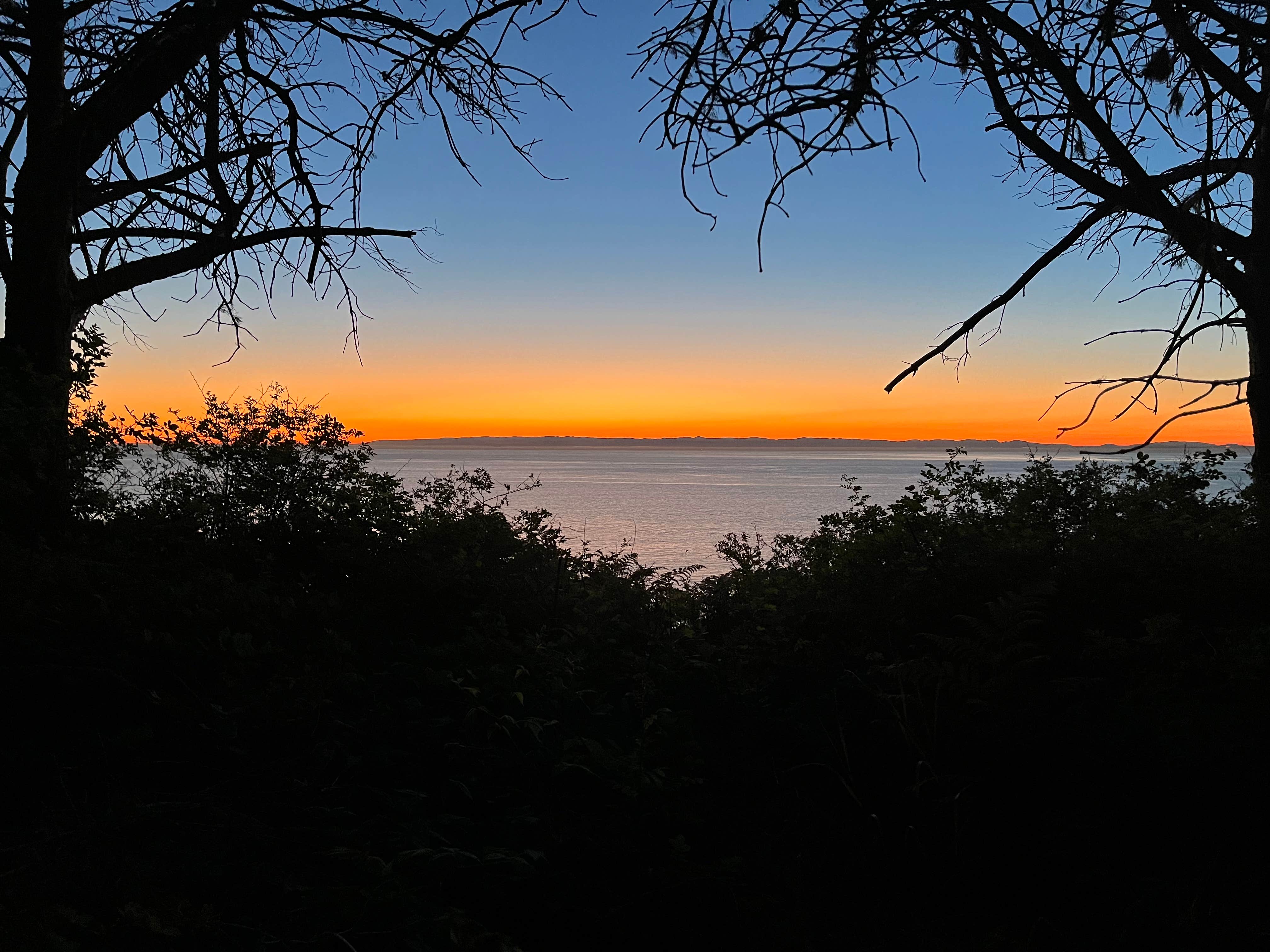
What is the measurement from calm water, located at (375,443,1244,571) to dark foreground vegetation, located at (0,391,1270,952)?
2749 millimetres

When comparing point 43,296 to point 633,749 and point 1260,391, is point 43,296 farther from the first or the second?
point 1260,391

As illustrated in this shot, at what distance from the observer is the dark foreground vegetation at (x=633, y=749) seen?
3078 mm

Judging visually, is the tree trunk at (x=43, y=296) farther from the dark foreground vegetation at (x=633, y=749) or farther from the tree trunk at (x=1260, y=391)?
the tree trunk at (x=1260, y=391)

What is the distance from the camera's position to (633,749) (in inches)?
170

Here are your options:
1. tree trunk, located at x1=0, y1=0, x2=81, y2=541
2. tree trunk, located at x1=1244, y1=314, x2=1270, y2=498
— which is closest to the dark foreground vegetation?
tree trunk, located at x1=0, y1=0, x2=81, y2=541

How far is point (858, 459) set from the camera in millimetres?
191000

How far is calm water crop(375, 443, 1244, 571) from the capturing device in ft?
76.3

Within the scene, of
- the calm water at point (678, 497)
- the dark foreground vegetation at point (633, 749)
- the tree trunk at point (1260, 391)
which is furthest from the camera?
the calm water at point (678, 497)

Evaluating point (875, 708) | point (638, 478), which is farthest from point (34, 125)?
point (638, 478)

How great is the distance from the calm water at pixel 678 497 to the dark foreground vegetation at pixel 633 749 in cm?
275

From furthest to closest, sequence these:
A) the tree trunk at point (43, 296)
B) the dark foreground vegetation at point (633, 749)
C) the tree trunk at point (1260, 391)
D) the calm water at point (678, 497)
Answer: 1. the calm water at point (678, 497)
2. the tree trunk at point (1260, 391)
3. the tree trunk at point (43, 296)
4. the dark foreground vegetation at point (633, 749)

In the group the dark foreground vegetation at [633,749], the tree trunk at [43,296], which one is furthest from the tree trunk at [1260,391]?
the tree trunk at [43,296]

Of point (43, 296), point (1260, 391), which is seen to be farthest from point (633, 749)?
point (1260, 391)

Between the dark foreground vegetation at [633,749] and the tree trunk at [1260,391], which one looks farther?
the tree trunk at [1260,391]
